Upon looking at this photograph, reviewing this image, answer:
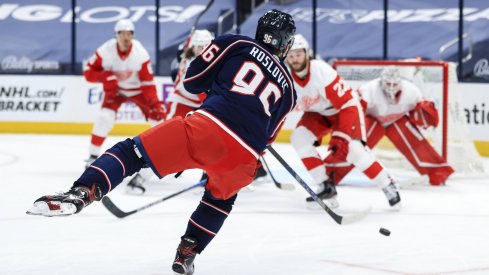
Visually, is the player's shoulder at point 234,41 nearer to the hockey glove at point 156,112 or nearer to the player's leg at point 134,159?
the player's leg at point 134,159

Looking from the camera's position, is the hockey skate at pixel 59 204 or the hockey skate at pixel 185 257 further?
the hockey skate at pixel 185 257

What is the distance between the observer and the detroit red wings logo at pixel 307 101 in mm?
4461

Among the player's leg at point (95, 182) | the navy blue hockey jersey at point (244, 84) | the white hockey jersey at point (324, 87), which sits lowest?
the white hockey jersey at point (324, 87)

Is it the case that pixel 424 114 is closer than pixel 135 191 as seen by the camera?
No

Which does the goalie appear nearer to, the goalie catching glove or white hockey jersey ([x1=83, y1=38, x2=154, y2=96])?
the goalie catching glove

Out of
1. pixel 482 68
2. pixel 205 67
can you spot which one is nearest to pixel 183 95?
pixel 205 67

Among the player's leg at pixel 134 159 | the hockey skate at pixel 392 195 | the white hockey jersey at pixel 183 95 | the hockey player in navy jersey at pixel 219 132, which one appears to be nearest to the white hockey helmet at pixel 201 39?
the white hockey jersey at pixel 183 95

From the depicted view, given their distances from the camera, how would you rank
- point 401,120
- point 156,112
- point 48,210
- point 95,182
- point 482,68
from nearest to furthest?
point 48,210
point 95,182
point 401,120
point 156,112
point 482,68

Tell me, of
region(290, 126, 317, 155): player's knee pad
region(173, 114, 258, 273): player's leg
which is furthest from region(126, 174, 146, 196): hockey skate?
region(173, 114, 258, 273): player's leg

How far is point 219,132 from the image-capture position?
2.67m

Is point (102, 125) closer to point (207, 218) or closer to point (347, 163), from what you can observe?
point (347, 163)

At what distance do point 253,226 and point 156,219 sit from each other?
0.45 meters

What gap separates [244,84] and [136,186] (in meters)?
2.24

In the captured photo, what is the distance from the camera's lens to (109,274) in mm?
2891
